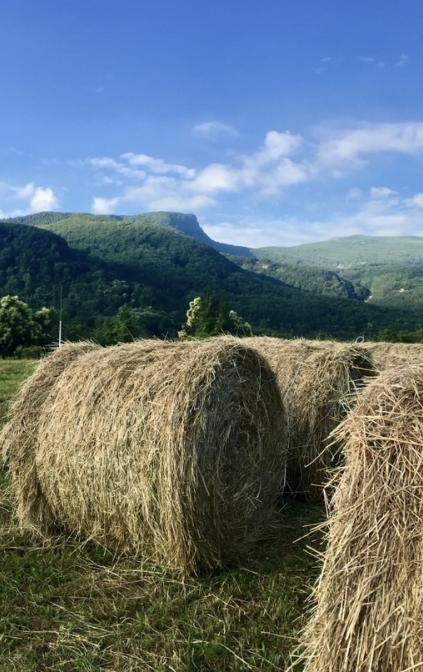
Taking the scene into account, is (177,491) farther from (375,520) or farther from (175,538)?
(375,520)

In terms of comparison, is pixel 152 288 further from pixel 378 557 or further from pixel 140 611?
pixel 378 557

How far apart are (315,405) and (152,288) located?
313 ft

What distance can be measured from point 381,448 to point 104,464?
9.84 ft

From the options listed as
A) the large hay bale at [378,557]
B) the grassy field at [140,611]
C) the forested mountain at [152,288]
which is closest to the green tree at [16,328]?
the forested mountain at [152,288]

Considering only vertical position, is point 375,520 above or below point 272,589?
above

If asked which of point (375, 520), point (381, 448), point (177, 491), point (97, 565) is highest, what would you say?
point (381, 448)

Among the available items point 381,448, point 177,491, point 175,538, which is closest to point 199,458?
point 177,491

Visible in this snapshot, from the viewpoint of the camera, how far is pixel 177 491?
196 inches

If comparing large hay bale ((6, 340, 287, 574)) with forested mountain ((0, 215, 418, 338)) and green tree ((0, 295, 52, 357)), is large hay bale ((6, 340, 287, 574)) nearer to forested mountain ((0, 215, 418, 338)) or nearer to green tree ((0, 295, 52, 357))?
green tree ((0, 295, 52, 357))

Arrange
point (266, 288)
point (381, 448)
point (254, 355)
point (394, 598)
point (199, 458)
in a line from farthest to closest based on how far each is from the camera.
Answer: point (266, 288) → point (254, 355) → point (199, 458) → point (381, 448) → point (394, 598)

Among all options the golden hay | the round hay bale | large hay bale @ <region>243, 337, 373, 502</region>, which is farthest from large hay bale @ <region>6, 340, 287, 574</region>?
the golden hay

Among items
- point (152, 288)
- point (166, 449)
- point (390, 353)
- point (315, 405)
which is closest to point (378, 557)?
point (166, 449)

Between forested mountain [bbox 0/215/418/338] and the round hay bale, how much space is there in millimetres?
45202

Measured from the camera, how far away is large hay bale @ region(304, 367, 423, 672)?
293 cm
